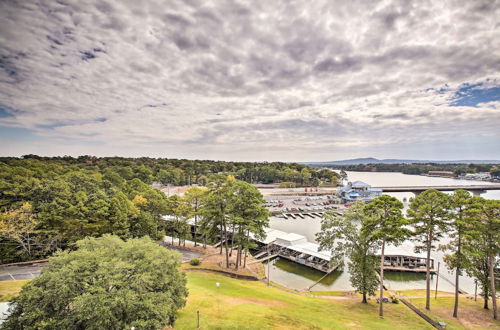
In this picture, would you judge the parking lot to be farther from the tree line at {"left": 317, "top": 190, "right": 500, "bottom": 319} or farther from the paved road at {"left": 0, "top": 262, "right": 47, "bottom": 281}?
the paved road at {"left": 0, "top": 262, "right": 47, "bottom": 281}

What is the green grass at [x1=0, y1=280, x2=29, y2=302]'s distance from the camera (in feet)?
50.5

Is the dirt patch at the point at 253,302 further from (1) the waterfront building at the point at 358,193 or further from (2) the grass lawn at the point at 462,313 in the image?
(1) the waterfront building at the point at 358,193

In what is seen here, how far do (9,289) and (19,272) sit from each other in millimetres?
6106

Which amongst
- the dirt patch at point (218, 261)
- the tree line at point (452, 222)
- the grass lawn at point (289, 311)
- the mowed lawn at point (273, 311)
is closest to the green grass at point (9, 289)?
the grass lawn at point (289, 311)

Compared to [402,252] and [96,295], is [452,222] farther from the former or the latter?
[96,295]

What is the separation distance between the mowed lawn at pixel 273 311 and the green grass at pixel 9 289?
37.3 feet

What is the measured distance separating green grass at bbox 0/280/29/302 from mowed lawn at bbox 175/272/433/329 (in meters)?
11.4

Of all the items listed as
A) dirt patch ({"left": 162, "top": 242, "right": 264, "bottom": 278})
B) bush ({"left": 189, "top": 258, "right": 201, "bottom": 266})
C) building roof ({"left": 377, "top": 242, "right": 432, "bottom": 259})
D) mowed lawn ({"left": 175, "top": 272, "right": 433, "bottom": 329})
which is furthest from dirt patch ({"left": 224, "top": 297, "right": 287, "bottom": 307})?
building roof ({"left": 377, "top": 242, "right": 432, "bottom": 259})

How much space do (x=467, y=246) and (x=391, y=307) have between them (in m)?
8.12

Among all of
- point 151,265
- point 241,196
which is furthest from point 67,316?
point 241,196

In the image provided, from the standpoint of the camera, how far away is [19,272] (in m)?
21.8

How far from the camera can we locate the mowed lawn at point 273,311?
15.0 metres

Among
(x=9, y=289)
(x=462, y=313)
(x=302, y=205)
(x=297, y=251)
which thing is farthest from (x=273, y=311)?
(x=302, y=205)

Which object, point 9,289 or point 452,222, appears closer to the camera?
point 9,289
